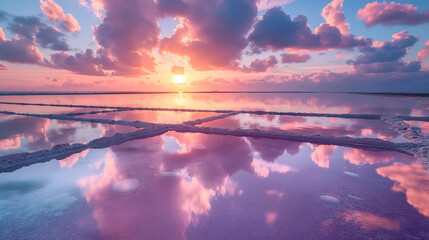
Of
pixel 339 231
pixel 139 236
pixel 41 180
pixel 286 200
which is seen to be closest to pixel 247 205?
pixel 286 200

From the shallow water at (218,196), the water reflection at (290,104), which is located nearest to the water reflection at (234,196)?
the shallow water at (218,196)

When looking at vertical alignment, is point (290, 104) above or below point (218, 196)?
above

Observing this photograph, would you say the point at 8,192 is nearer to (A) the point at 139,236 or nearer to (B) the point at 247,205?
(A) the point at 139,236

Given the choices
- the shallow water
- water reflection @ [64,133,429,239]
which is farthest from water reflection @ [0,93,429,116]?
water reflection @ [64,133,429,239]

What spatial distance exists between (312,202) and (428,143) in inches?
402

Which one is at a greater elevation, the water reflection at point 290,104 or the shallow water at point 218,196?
→ the water reflection at point 290,104

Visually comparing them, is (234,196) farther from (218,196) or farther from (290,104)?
(290,104)

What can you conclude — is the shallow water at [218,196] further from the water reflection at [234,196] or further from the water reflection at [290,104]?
the water reflection at [290,104]

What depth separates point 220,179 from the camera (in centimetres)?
651

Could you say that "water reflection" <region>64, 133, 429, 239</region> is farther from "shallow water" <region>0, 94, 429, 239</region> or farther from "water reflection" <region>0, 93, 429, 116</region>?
"water reflection" <region>0, 93, 429, 116</region>

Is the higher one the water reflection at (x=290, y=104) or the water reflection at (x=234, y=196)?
the water reflection at (x=290, y=104)

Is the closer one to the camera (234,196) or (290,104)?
(234,196)

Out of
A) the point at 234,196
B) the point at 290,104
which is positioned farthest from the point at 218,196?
the point at 290,104

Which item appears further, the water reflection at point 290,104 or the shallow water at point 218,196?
the water reflection at point 290,104
